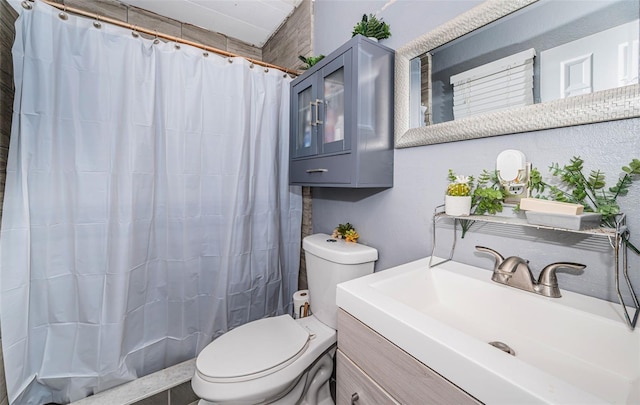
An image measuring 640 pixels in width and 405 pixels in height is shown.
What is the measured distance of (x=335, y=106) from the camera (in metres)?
1.20

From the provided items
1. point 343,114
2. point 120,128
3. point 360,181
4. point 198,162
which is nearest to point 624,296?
point 360,181

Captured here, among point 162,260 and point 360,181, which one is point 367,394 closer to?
point 360,181

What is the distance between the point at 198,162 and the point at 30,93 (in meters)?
0.69

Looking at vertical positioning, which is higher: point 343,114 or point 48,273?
point 343,114

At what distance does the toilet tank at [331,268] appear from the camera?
1.16 metres

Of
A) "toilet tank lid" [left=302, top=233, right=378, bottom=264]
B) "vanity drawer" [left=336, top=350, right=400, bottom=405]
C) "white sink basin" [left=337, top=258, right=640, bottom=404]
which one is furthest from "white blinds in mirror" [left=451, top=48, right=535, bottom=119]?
"vanity drawer" [left=336, top=350, right=400, bottom=405]

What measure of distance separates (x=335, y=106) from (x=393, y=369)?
104 centimetres

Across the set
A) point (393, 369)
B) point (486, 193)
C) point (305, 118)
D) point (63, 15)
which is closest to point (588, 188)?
point (486, 193)

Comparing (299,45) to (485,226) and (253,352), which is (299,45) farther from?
(253,352)

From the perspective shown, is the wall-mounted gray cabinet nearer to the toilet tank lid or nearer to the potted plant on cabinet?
the potted plant on cabinet

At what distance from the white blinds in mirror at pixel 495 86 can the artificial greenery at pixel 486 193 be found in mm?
217

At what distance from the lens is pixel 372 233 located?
128 cm

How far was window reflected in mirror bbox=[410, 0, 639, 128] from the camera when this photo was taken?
23.8 inches

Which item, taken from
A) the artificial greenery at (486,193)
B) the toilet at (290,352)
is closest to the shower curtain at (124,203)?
the toilet at (290,352)
